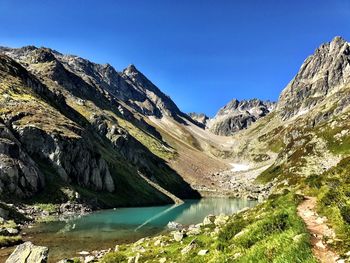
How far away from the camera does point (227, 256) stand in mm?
16141

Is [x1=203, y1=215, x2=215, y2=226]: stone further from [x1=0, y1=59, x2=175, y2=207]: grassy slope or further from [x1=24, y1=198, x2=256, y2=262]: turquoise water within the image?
[x1=0, y1=59, x2=175, y2=207]: grassy slope

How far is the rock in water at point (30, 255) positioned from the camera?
30.8 m

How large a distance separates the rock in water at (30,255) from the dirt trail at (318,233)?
19.3 metres

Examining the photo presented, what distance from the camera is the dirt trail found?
488 inches

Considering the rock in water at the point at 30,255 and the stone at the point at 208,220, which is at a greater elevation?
the stone at the point at 208,220

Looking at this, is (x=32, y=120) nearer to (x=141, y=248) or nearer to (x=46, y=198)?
(x=46, y=198)

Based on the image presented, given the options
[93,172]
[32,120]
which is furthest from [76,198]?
[32,120]

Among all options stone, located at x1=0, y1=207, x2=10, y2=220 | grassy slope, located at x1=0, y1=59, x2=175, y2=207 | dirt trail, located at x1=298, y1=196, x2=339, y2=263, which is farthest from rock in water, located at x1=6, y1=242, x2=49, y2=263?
grassy slope, located at x1=0, y1=59, x2=175, y2=207

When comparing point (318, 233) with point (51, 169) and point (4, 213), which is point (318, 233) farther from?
point (51, 169)

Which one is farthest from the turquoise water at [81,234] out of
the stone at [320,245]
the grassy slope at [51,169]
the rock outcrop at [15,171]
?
the stone at [320,245]

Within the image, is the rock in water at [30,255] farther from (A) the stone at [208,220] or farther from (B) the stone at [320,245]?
(A) the stone at [208,220]

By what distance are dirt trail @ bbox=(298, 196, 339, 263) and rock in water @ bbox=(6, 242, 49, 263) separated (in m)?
19.3

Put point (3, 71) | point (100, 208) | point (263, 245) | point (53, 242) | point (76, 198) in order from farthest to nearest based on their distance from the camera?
point (3, 71)
point (100, 208)
point (76, 198)
point (53, 242)
point (263, 245)

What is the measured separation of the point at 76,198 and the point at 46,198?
986 cm
